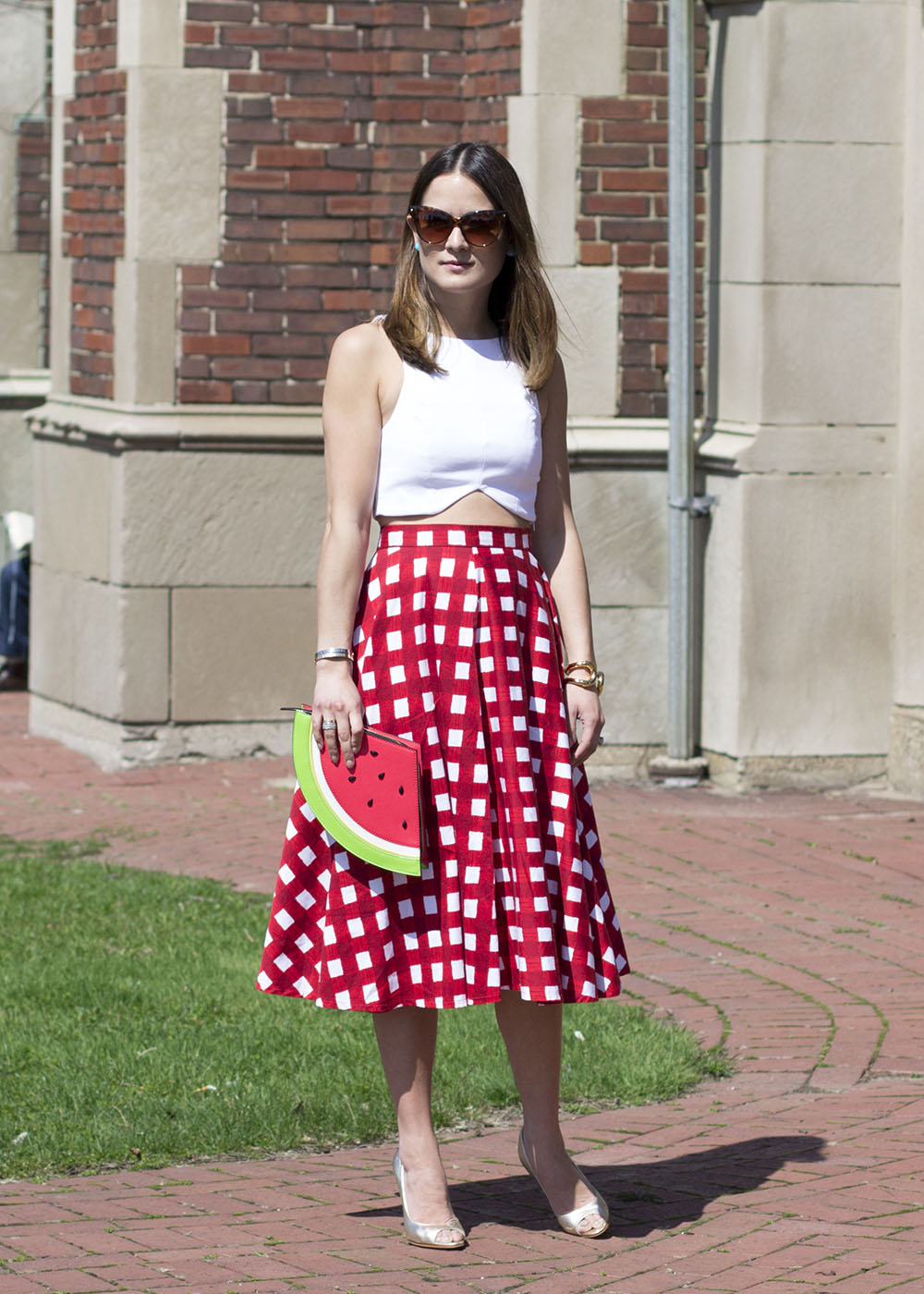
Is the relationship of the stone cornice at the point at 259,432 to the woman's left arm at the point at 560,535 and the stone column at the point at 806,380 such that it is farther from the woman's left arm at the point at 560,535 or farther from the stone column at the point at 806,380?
the woman's left arm at the point at 560,535

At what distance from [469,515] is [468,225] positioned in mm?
521

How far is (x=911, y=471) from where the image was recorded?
842cm

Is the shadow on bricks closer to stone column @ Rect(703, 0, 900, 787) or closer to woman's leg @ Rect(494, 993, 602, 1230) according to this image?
woman's leg @ Rect(494, 993, 602, 1230)

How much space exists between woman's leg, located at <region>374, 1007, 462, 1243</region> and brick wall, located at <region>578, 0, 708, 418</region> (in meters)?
5.26

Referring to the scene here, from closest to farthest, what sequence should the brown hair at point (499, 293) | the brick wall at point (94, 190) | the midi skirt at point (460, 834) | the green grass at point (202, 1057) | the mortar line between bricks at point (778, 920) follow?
the midi skirt at point (460, 834)
the brown hair at point (499, 293)
the green grass at point (202, 1057)
the mortar line between bricks at point (778, 920)
the brick wall at point (94, 190)

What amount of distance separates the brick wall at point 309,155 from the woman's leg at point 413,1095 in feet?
18.2

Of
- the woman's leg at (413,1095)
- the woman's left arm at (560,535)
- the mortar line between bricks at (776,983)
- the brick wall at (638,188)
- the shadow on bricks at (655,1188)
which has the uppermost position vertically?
the brick wall at (638,188)

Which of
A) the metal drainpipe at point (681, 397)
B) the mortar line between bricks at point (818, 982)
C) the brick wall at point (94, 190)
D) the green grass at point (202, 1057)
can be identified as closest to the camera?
the green grass at point (202, 1057)

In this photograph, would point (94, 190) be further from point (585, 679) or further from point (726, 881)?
point (585, 679)

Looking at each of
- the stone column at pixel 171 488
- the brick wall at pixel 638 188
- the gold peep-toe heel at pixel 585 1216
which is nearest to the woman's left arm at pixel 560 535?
the gold peep-toe heel at pixel 585 1216

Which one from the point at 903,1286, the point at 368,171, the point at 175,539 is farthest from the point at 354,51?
the point at 903,1286

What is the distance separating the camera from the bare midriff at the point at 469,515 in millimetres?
3971

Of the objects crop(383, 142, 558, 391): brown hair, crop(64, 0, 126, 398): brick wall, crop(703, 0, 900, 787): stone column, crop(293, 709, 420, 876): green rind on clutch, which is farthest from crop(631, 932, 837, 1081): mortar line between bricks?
crop(64, 0, 126, 398): brick wall

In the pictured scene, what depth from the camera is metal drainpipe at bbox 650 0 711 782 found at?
8484mm
